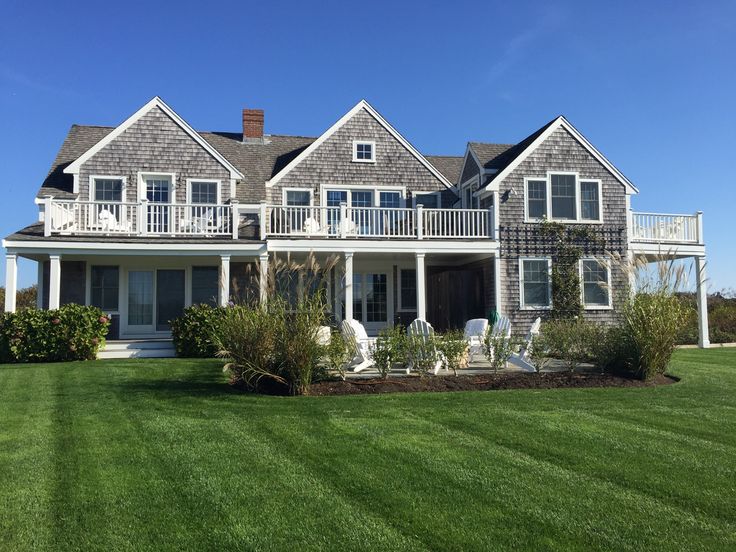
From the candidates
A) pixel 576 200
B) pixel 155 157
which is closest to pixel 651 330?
pixel 576 200

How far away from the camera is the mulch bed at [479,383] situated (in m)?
9.41

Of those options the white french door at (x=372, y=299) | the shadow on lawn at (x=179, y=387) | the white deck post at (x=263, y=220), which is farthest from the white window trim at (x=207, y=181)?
the shadow on lawn at (x=179, y=387)

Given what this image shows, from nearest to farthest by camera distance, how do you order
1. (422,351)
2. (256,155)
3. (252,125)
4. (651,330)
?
(422,351) → (651,330) → (256,155) → (252,125)

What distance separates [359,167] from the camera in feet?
66.8

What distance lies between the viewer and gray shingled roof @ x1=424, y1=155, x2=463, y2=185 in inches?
894

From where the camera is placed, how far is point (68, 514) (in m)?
4.22

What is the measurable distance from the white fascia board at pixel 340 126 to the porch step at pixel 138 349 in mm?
6743

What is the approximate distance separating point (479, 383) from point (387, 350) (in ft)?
5.25

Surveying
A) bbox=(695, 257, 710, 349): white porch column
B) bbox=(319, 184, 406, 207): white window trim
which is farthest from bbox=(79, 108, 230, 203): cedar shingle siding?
bbox=(695, 257, 710, 349): white porch column

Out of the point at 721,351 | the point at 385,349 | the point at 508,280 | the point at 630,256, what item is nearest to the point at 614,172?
the point at 508,280

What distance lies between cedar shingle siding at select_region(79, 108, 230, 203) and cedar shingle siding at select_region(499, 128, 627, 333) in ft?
29.3

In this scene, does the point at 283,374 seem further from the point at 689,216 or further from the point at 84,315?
the point at 689,216

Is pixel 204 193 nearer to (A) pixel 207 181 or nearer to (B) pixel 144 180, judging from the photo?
(A) pixel 207 181

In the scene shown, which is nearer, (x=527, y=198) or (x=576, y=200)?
(x=527, y=198)
